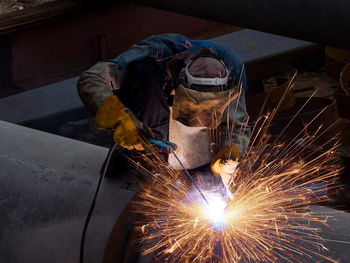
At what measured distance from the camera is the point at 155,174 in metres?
2.03

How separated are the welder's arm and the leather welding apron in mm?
181

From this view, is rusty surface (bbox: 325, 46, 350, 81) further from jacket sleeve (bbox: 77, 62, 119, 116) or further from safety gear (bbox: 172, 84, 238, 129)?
jacket sleeve (bbox: 77, 62, 119, 116)

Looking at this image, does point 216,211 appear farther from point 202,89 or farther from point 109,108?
point 109,108

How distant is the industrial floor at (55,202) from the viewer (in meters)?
1.93

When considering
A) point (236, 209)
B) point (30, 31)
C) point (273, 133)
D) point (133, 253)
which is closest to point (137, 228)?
point (133, 253)

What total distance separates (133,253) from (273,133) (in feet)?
8.91

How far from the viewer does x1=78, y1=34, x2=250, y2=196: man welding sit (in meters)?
2.04

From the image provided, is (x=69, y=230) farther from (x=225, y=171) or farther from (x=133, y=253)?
(x=225, y=171)

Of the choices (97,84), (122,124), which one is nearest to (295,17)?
(122,124)

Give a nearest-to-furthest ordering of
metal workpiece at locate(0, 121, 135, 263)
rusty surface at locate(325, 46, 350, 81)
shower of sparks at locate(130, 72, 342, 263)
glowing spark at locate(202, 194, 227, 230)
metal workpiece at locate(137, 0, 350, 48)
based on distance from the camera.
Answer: metal workpiece at locate(137, 0, 350, 48) < shower of sparks at locate(130, 72, 342, 263) < glowing spark at locate(202, 194, 227, 230) < metal workpiece at locate(0, 121, 135, 263) < rusty surface at locate(325, 46, 350, 81)

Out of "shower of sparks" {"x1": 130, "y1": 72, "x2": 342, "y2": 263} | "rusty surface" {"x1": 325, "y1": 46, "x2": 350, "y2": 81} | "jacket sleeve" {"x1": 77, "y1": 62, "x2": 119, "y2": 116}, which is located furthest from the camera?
"rusty surface" {"x1": 325, "y1": 46, "x2": 350, "y2": 81}

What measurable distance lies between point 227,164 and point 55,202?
0.71 m

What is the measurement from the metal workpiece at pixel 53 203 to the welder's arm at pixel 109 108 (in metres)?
0.19

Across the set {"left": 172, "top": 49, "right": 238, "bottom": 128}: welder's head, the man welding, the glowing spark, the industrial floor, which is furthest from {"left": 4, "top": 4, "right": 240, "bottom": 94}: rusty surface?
the glowing spark
